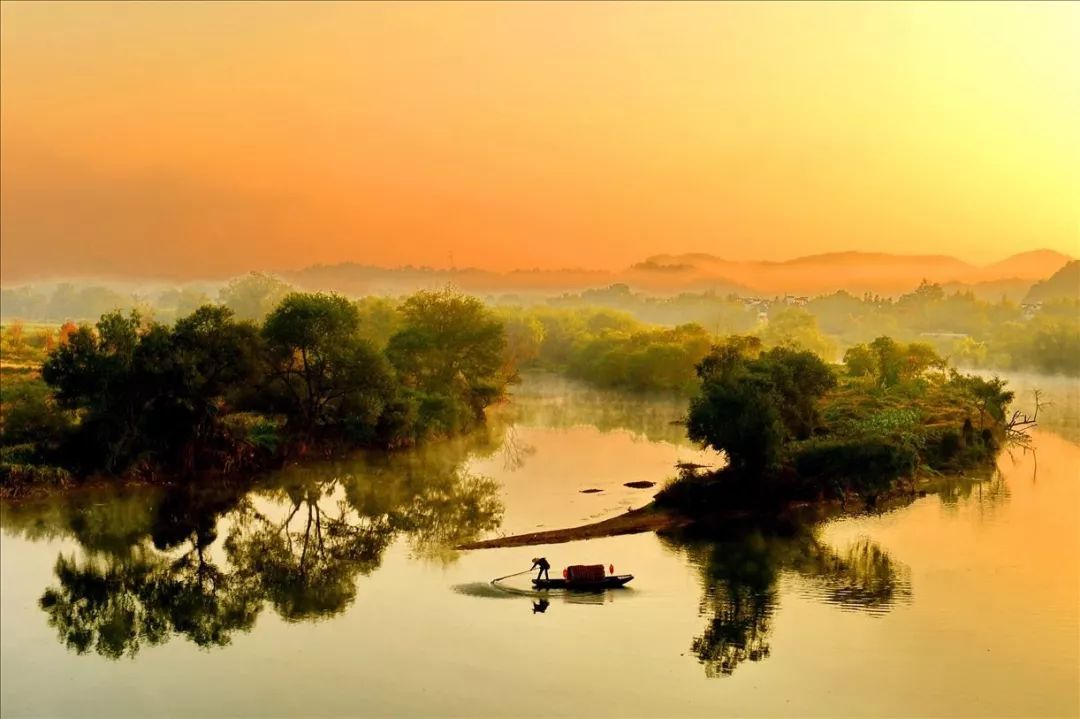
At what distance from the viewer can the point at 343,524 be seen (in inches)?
1090

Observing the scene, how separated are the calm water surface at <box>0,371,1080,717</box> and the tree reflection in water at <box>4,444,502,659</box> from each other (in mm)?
96

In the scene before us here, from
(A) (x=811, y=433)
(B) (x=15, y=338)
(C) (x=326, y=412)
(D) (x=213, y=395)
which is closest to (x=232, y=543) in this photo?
(D) (x=213, y=395)

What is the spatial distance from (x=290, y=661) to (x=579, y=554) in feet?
28.1

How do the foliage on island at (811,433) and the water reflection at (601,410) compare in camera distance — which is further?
the water reflection at (601,410)

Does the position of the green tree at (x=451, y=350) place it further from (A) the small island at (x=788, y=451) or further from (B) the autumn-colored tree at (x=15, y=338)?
(B) the autumn-colored tree at (x=15, y=338)

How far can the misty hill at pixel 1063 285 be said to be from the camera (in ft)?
246

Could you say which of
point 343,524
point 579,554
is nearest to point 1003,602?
point 579,554

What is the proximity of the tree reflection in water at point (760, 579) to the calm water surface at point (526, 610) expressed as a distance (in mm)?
81

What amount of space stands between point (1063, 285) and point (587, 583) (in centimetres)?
7429

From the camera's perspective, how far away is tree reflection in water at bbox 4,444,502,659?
64.9ft

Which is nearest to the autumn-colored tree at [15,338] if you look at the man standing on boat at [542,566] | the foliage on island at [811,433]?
the foliage on island at [811,433]


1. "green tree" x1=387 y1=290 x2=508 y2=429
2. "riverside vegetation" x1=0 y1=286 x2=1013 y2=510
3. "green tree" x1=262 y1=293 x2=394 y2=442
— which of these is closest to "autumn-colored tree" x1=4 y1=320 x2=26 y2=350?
"green tree" x1=387 y1=290 x2=508 y2=429

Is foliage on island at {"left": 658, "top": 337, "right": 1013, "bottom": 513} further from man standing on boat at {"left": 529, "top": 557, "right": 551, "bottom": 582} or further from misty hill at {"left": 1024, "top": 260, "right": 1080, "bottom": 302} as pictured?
misty hill at {"left": 1024, "top": 260, "right": 1080, "bottom": 302}

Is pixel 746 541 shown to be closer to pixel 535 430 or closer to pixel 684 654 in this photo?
pixel 684 654
